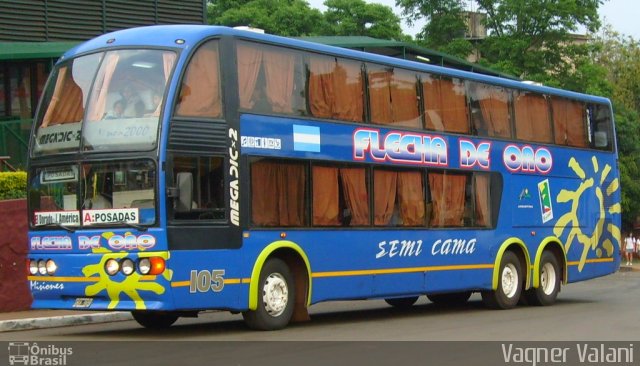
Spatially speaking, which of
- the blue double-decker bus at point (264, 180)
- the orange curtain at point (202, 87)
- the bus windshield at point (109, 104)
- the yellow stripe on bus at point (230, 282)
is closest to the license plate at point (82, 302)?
the blue double-decker bus at point (264, 180)

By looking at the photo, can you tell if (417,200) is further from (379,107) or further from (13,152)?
(13,152)

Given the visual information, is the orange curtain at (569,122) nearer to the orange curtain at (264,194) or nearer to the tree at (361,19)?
the orange curtain at (264,194)

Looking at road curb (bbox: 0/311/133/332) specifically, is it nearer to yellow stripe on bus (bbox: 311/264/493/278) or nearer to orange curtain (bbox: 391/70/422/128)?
yellow stripe on bus (bbox: 311/264/493/278)

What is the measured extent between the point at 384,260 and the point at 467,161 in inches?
123

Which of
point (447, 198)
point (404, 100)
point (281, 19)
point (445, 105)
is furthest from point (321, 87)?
point (281, 19)

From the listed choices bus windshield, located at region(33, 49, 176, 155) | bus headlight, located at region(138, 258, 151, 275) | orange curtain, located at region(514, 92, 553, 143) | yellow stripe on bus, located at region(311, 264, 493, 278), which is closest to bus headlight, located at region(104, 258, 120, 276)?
bus headlight, located at region(138, 258, 151, 275)

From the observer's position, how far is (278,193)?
570 inches

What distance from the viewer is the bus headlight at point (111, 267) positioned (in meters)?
12.8

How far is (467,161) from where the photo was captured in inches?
725

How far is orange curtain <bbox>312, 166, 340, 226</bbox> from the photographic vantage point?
15.2 meters

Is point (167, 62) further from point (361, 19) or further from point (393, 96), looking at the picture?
point (361, 19)

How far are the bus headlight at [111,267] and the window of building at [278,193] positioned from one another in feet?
6.77

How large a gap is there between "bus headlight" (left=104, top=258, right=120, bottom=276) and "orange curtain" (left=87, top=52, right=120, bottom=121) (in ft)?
6.04

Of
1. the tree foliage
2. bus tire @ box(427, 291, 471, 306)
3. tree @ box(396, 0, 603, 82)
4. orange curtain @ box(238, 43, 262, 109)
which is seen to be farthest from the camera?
the tree foliage
